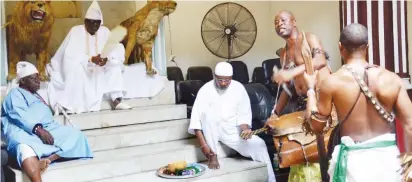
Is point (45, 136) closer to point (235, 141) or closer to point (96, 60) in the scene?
point (96, 60)

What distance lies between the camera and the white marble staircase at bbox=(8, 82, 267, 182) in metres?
3.77

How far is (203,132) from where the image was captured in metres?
4.28

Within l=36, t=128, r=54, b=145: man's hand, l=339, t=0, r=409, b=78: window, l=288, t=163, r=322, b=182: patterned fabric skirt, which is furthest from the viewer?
l=339, t=0, r=409, b=78: window

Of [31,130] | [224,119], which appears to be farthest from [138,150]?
[31,130]

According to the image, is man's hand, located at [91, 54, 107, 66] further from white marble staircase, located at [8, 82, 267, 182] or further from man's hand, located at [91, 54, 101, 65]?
white marble staircase, located at [8, 82, 267, 182]

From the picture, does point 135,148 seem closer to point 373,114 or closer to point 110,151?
point 110,151

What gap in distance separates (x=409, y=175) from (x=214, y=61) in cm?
619

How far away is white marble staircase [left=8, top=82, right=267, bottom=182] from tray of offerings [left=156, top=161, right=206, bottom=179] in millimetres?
49

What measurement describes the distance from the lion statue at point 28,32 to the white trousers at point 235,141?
1927 millimetres

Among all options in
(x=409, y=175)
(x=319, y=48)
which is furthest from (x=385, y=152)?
(x=319, y=48)

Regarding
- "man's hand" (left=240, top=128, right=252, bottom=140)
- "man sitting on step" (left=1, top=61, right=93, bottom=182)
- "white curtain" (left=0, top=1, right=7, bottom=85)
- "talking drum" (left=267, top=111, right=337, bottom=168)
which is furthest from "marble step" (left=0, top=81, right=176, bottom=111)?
"talking drum" (left=267, top=111, right=337, bottom=168)

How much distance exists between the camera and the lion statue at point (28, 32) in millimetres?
4645

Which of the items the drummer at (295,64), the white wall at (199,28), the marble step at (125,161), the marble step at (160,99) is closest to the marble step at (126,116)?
the marble step at (160,99)

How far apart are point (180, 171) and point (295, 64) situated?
53.5 inches
